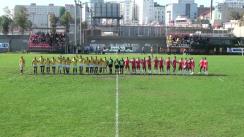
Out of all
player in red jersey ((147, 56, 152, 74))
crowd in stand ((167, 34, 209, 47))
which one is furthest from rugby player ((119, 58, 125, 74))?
crowd in stand ((167, 34, 209, 47))

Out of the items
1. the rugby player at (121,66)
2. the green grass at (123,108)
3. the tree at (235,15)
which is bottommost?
the green grass at (123,108)

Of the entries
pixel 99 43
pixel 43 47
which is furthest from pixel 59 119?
pixel 99 43

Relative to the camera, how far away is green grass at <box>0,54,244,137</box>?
1500 cm

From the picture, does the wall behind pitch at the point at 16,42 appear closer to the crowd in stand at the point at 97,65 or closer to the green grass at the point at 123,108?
the crowd in stand at the point at 97,65

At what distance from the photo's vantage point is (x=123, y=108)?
19.7 meters

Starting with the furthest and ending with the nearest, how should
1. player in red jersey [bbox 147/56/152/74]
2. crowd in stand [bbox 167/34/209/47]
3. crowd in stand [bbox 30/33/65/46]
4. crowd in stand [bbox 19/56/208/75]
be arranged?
crowd in stand [bbox 30/33/65/46]
crowd in stand [bbox 167/34/209/47]
player in red jersey [bbox 147/56/152/74]
crowd in stand [bbox 19/56/208/75]

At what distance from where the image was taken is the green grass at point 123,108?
15000mm

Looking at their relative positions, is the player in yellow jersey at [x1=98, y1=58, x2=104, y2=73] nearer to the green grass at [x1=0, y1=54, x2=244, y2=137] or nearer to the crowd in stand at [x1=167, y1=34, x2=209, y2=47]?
the green grass at [x1=0, y1=54, x2=244, y2=137]

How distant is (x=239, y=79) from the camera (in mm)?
34594

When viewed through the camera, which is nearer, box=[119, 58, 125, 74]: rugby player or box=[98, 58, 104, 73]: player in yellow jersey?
box=[119, 58, 125, 74]: rugby player

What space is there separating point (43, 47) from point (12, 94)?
59.5 m

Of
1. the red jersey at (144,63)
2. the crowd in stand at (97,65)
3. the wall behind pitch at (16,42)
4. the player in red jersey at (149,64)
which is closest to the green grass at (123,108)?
the crowd in stand at (97,65)

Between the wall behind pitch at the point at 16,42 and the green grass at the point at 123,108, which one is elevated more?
the wall behind pitch at the point at 16,42

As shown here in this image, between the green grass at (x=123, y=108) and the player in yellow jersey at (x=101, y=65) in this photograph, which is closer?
the green grass at (x=123, y=108)
